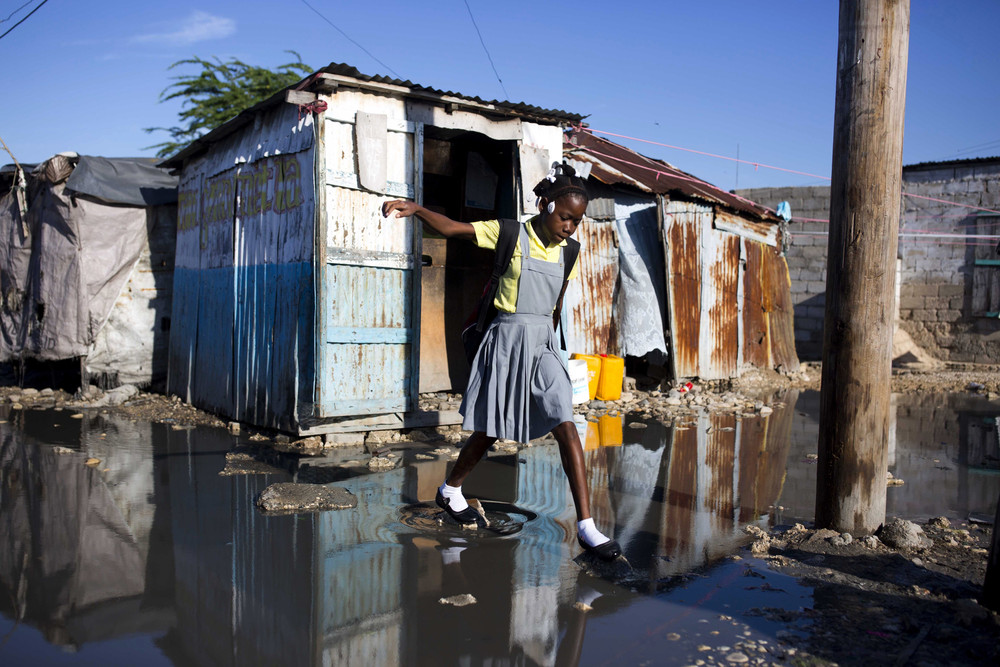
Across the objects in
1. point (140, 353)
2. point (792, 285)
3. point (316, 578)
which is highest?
point (792, 285)

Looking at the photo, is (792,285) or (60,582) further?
(792,285)

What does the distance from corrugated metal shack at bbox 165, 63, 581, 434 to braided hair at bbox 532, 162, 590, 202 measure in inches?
115

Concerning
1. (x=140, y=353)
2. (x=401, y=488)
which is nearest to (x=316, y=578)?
(x=401, y=488)

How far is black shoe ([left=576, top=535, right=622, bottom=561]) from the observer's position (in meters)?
3.60

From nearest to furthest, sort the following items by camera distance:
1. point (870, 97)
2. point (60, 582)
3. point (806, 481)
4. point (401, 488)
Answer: point (60, 582) < point (870, 97) < point (401, 488) < point (806, 481)

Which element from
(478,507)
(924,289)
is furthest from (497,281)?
(924,289)

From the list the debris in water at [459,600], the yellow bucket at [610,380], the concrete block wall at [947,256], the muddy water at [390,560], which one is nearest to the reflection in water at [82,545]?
the muddy water at [390,560]

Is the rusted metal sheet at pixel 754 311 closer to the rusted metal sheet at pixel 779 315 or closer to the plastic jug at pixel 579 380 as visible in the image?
the rusted metal sheet at pixel 779 315

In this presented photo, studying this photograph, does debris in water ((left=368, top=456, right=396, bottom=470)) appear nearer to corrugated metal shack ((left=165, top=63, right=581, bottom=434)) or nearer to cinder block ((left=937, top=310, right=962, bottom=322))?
corrugated metal shack ((left=165, top=63, right=581, bottom=434))

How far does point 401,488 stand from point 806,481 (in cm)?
303

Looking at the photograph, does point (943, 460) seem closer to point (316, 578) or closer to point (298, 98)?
point (316, 578)

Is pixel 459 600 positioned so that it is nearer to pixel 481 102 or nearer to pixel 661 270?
pixel 481 102

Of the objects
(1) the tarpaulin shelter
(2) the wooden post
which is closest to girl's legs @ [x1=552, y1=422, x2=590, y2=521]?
(2) the wooden post

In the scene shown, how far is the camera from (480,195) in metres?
9.09
